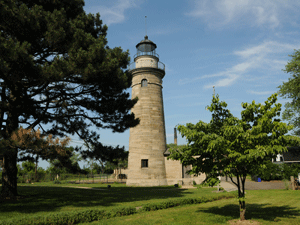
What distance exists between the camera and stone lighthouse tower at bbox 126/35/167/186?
27.8 meters

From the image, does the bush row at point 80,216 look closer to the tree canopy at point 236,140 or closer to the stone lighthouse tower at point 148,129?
the tree canopy at point 236,140

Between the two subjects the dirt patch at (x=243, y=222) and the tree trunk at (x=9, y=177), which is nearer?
the dirt patch at (x=243, y=222)

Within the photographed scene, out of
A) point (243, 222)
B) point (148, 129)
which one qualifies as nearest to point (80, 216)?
point (243, 222)

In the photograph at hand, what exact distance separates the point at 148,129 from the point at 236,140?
65.5 ft

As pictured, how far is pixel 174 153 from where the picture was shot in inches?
395

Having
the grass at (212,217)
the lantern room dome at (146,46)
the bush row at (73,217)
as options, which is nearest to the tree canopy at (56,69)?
the bush row at (73,217)

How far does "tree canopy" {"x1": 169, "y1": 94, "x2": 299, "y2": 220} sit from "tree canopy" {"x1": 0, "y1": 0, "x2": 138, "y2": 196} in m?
6.44

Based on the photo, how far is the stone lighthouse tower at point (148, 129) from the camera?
27828 millimetres

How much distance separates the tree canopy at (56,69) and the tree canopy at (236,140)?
644 cm

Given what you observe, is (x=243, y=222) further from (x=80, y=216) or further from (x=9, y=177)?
(x=9, y=177)

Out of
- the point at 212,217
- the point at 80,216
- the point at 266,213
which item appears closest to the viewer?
the point at 80,216

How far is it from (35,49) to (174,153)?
1056 centimetres

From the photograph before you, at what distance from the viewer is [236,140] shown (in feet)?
28.2

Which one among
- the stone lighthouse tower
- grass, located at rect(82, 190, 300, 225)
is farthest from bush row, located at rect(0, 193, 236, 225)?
the stone lighthouse tower
